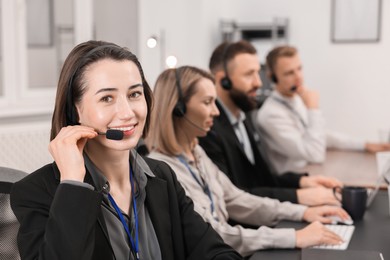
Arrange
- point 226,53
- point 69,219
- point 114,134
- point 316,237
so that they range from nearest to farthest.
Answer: point 69,219 < point 114,134 < point 316,237 < point 226,53

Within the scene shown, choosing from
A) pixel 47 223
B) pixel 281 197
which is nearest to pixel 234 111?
pixel 281 197

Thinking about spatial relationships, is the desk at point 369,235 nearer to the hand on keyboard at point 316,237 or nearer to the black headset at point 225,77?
the hand on keyboard at point 316,237

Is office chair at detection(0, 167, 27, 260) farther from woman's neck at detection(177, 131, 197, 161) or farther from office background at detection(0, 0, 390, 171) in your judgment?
office background at detection(0, 0, 390, 171)

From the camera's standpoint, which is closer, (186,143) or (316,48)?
(186,143)

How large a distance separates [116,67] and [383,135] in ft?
8.60

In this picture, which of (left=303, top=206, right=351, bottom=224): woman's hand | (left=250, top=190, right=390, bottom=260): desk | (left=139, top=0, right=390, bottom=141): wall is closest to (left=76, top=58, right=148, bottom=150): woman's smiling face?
(left=250, top=190, right=390, bottom=260): desk

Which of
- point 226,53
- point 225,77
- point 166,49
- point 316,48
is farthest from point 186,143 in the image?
point 316,48

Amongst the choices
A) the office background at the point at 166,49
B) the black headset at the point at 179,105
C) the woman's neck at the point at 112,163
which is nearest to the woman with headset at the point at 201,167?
the black headset at the point at 179,105

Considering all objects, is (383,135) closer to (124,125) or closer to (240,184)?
(240,184)

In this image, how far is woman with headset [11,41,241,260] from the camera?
3.84ft

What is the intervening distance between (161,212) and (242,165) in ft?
4.04

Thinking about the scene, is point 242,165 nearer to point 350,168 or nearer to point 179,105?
point 350,168

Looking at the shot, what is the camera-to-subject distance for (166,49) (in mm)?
4684

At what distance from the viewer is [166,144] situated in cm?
197
